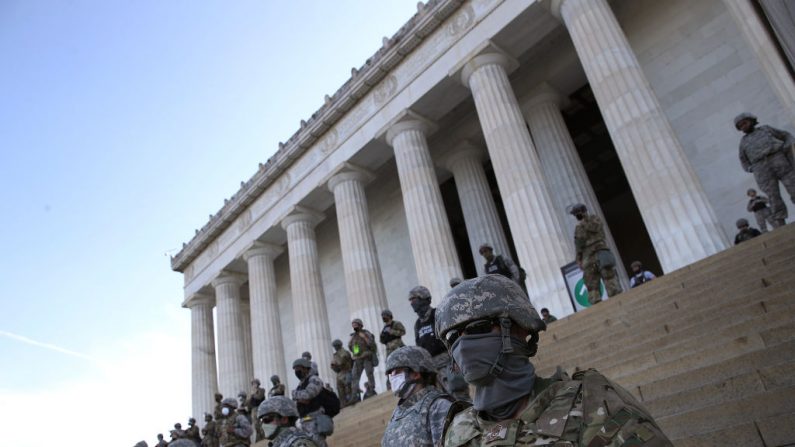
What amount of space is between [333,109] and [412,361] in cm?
1681

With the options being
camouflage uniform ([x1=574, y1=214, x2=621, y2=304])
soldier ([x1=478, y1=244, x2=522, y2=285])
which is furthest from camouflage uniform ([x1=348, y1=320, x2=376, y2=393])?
camouflage uniform ([x1=574, y1=214, x2=621, y2=304])

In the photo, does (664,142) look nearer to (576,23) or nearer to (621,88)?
(621,88)

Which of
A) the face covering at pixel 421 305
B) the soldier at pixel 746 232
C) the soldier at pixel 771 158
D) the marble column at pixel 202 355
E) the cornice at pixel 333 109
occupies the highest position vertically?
the cornice at pixel 333 109

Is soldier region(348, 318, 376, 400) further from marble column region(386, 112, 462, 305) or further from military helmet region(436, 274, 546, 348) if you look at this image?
military helmet region(436, 274, 546, 348)

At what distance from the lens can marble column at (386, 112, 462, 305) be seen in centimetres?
1558

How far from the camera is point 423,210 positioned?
16.4 meters

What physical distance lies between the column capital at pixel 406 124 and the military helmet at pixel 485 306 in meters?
16.0

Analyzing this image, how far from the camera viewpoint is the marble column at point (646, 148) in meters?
11.0

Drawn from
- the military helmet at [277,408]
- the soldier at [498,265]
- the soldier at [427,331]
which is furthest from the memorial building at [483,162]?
the military helmet at [277,408]

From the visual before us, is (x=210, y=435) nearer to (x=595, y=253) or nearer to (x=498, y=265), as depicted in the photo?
(x=498, y=265)

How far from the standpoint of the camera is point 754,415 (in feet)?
11.1

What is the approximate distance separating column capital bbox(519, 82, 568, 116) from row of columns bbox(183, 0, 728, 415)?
49 millimetres

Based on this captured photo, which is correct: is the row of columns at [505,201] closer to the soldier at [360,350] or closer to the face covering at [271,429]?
the soldier at [360,350]

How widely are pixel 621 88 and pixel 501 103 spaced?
11.2 ft
